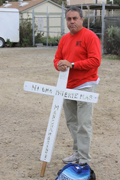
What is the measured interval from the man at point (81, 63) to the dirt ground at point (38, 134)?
538mm

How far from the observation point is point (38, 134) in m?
5.23

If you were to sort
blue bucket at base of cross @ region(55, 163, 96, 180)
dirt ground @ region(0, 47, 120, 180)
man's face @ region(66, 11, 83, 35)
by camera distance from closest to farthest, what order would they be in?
blue bucket at base of cross @ region(55, 163, 96, 180)
man's face @ region(66, 11, 83, 35)
dirt ground @ region(0, 47, 120, 180)

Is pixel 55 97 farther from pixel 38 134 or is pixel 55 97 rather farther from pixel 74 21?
pixel 38 134

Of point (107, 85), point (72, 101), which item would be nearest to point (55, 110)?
point (72, 101)

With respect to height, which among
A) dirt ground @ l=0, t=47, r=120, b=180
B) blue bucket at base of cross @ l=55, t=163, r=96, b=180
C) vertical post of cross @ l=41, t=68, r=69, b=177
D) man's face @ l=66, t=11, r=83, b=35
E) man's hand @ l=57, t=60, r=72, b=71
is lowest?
dirt ground @ l=0, t=47, r=120, b=180

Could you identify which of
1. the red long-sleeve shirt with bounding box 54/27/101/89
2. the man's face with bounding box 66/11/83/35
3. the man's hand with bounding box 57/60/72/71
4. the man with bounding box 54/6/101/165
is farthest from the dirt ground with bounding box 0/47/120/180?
the man's face with bounding box 66/11/83/35

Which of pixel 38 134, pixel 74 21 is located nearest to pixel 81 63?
pixel 74 21

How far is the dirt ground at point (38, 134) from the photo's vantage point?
4.00 metres

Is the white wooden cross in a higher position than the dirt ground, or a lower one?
higher

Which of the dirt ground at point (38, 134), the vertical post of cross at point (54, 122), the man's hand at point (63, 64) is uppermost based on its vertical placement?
the man's hand at point (63, 64)

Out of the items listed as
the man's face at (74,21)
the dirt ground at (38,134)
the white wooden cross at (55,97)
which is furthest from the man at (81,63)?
the dirt ground at (38,134)

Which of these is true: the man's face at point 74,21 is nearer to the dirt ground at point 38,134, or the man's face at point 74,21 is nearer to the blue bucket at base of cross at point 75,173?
the blue bucket at base of cross at point 75,173

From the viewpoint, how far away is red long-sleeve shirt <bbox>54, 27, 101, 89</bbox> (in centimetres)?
354

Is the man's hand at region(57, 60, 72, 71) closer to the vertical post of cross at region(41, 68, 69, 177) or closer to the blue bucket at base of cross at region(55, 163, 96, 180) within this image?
the vertical post of cross at region(41, 68, 69, 177)
